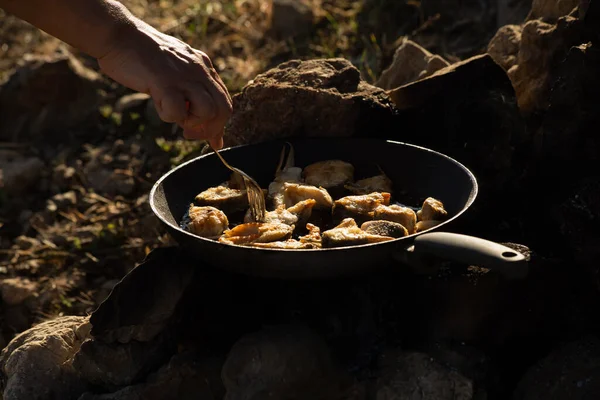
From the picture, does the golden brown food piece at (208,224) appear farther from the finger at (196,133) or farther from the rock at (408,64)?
the rock at (408,64)

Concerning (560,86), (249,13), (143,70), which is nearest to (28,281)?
(143,70)

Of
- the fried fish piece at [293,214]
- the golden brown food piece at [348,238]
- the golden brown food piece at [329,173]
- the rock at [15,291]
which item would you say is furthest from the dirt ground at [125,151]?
the golden brown food piece at [348,238]

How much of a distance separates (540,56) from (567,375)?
1417mm

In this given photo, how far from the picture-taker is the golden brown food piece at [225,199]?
2967 mm

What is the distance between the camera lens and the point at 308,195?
9.57ft

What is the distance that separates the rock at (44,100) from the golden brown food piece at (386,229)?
3.38 m

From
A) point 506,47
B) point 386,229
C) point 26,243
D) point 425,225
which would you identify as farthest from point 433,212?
point 26,243

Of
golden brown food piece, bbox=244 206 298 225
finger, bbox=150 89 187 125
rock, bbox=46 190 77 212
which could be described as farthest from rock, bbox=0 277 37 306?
finger, bbox=150 89 187 125

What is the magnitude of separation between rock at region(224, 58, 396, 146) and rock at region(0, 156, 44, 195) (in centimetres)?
212

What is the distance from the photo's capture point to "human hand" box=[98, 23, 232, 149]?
7.88 ft

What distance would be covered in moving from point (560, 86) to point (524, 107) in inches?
21.1

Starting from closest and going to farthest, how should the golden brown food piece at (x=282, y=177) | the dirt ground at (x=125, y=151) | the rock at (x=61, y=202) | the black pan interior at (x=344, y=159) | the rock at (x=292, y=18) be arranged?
the black pan interior at (x=344, y=159), the golden brown food piece at (x=282, y=177), the dirt ground at (x=125, y=151), the rock at (x=61, y=202), the rock at (x=292, y=18)

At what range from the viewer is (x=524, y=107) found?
3447mm

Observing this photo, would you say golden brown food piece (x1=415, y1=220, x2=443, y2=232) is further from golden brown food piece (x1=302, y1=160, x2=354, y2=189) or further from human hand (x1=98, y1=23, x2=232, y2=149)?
human hand (x1=98, y1=23, x2=232, y2=149)
